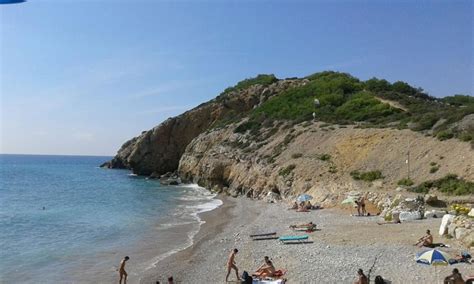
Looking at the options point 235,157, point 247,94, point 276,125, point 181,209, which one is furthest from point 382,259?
point 247,94

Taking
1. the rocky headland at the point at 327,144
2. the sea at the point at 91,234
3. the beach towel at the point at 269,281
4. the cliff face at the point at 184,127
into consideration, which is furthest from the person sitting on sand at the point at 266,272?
the cliff face at the point at 184,127

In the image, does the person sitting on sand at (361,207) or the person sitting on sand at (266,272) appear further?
the person sitting on sand at (361,207)

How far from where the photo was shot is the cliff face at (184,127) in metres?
78.0

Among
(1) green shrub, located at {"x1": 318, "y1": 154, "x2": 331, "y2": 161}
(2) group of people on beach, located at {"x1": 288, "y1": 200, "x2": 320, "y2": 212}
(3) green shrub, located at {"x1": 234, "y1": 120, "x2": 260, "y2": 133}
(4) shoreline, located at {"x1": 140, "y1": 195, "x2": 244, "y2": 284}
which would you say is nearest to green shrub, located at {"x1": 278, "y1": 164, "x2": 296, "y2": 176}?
(1) green shrub, located at {"x1": 318, "y1": 154, "x2": 331, "y2": 161}

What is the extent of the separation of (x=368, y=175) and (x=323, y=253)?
55.7 ft

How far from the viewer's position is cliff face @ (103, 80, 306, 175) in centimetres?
7800

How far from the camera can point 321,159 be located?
38.8 metres

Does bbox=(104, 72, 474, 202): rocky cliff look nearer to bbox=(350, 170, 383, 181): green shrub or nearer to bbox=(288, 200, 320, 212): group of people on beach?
bbox=(350, 170, 383, 181): green shrub

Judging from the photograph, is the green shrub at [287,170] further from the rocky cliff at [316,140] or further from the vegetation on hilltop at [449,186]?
the vegetation on hilltop at [449,186]

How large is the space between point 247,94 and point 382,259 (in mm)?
65854

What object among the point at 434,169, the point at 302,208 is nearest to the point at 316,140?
the point at 302,208

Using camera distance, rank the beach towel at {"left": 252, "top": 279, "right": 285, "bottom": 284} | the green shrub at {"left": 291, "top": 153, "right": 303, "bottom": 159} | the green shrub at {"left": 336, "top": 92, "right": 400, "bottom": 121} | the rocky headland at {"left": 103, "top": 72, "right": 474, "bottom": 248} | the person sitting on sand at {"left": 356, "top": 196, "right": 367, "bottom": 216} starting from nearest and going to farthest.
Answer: the beach towel at {"left": 252, "top": 279, "right": 285, "bottom": 284}, the person sitting on sand at {"left": 356, "top": 196, "right": 367, "bottom": 216}, the rocky headland at {"left": 103, "top": 72, "right": 474, "bottom": 248}, the green shrub at {"left": 291, "top": 153, "right": 303, "bottom": 159}, the green shrub at {"left": 336, "top": 92, "right": 400, "bottom": 121}

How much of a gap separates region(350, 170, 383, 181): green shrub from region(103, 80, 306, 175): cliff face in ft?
139

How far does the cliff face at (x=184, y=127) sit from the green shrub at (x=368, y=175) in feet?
139
